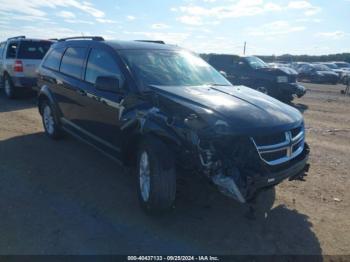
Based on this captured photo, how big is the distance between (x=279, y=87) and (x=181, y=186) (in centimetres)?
999

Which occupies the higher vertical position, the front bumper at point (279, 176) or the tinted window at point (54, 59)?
the tinted window at point (54, 59)

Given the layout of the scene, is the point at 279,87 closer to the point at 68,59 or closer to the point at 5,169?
the point at 68,59

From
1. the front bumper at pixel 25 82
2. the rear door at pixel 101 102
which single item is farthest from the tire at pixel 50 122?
the front bumper at pixel 25 82

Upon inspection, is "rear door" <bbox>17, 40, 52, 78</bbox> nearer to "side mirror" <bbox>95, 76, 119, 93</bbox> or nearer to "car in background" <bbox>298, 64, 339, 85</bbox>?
"side mirror" <bbox>95, 76, 119, 93</bbox>

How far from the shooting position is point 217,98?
4.03m

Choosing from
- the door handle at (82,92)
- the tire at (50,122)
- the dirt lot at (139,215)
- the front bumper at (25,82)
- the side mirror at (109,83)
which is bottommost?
the dirt lot at (139,215)

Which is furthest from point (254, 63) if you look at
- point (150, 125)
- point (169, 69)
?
point (150, 125)

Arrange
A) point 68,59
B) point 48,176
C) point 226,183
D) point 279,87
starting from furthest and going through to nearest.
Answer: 1. point 279,87
2. point 68,59
3. point 48,176
4. point 226,183

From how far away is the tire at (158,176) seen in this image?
142 inches

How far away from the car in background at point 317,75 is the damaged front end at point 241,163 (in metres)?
27.1

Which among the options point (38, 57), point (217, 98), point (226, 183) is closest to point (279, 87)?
point (38, 57)

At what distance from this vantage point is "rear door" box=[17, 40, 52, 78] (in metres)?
11.3

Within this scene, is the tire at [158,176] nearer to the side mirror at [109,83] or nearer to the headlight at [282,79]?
the side mirror at [109,83]

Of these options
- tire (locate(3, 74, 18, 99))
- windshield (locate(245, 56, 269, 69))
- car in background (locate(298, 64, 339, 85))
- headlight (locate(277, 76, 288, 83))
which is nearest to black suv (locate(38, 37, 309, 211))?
tire (locate(3, 74, 18, 99))
